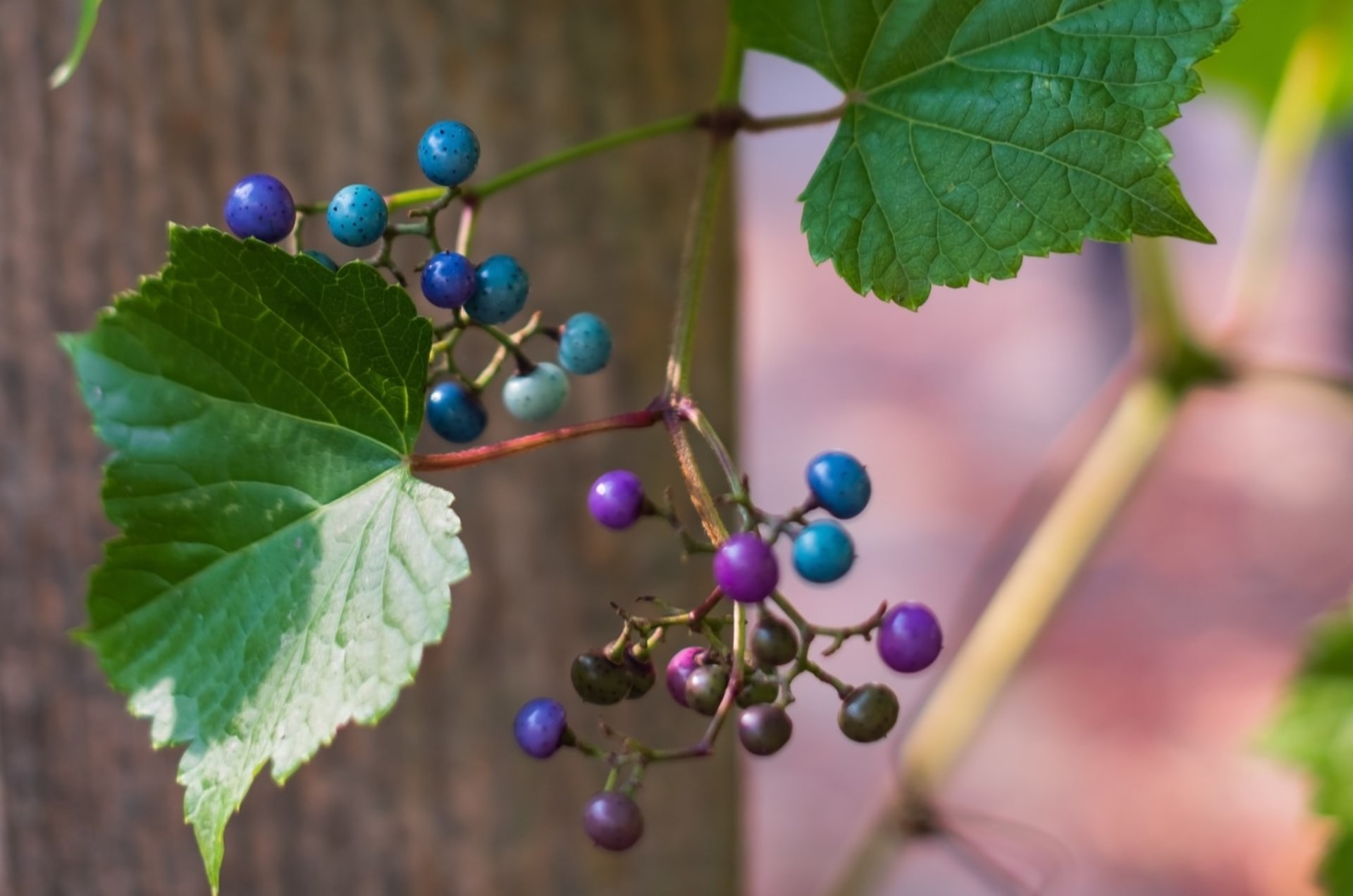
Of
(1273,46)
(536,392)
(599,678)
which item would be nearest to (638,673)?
(599,678)

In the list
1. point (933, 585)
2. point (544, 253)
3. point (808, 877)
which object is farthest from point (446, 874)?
point (933, 585)

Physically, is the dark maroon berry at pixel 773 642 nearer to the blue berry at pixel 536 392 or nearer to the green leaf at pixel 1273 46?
the blue berry at pixel 536 392

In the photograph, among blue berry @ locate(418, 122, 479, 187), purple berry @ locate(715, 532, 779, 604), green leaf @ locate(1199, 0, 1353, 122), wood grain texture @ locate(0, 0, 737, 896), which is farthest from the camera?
green leaf @ locate(1199, 0, 1353, 122)

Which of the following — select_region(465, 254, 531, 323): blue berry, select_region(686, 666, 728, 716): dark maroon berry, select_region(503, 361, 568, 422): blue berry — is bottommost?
select_region(686, 666, 728, 716): dark maroon berry

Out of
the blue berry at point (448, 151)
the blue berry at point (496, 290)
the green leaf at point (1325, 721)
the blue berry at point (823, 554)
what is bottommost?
the green leaf at point (1325, 721)

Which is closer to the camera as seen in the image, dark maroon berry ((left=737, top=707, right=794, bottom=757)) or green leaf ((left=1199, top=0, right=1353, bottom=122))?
dark maroon berry ((left=737, top=707, right=794, bottom=757))

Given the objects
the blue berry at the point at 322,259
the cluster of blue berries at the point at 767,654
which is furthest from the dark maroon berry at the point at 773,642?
the blue berry at the point at 322,259

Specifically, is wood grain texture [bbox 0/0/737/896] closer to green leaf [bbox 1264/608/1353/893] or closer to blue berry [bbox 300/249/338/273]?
blue berry [bbox 300/249/338/273]

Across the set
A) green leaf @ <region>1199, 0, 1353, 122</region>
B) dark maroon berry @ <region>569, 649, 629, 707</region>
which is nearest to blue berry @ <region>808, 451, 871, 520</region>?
dark maroon berry @ <region>569, 649, 629, 707</region>
